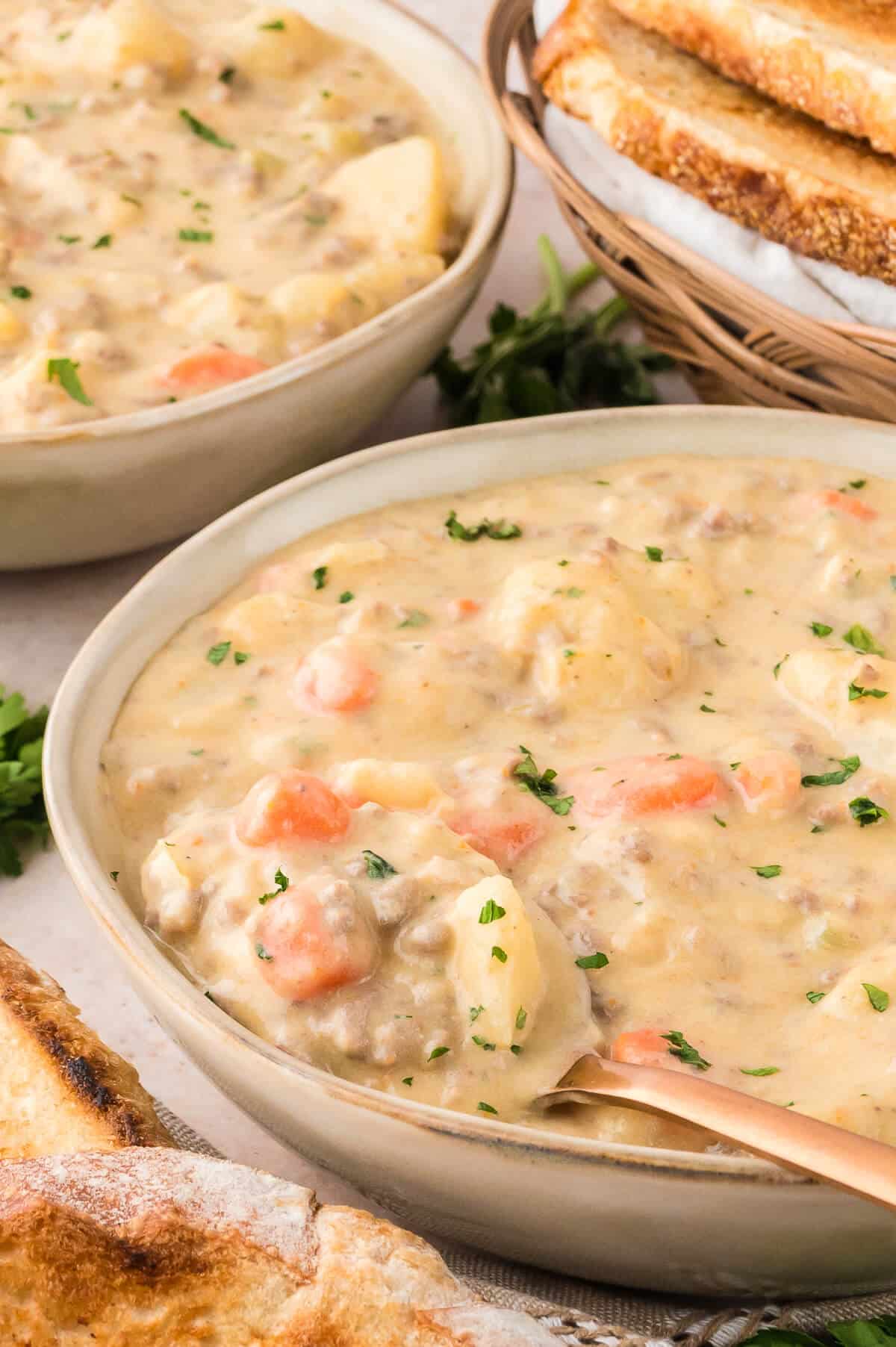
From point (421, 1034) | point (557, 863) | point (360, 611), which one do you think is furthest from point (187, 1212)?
point (360, 611)

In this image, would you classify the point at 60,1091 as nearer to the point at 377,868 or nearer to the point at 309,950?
the point at 309,950

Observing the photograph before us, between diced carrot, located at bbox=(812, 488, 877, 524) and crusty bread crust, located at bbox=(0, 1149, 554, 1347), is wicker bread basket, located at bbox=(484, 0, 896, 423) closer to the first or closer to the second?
diced carrot, located at bbox=(812, 488, 877, 524)

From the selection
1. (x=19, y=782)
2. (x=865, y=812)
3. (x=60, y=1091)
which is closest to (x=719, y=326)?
(x=865, y=812)

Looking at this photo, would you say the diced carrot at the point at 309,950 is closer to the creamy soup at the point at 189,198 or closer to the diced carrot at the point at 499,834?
the diced carrot at the point at 499,834

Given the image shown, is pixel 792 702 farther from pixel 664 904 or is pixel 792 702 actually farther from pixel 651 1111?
pixel 651 1111

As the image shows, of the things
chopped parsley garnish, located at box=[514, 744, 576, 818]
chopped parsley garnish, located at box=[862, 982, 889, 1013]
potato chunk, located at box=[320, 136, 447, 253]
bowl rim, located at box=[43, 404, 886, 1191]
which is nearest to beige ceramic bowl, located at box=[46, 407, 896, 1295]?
bowl rim, located at box=[43, 404, 886, 1191]

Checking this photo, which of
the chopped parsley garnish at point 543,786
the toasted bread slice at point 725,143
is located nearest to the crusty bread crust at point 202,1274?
the chopped parsley garnish at point 543,786
